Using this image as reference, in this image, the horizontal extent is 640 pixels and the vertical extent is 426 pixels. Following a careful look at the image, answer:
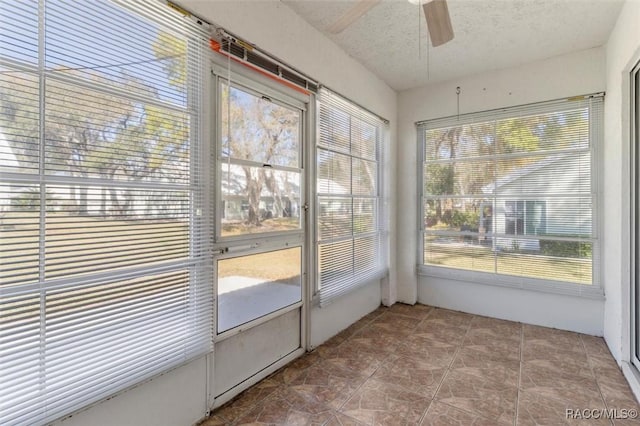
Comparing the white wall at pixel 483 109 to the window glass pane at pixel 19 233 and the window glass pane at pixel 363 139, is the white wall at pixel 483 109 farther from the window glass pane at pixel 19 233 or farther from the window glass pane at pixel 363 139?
the window glass pane at pixel 19 233

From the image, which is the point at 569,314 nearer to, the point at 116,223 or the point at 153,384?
the point at 153,384

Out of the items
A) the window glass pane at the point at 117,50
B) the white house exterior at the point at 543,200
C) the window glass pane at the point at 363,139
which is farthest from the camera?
the window glass pane at the point at 363,139

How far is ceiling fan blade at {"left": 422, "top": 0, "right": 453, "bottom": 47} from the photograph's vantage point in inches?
70.6

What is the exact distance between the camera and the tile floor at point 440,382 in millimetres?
1979

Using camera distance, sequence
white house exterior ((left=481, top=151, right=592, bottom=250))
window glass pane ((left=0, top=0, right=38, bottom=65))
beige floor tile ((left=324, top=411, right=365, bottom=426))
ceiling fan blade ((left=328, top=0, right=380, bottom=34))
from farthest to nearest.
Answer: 1. white house exterior ((left=481, top=151, right=592, bottom=250))
2. beige floor tile ((left=324, top=411, right=365, bottom=426))
3. ceiling fan blade ((left=328, top=0, right=380, bottom=34))
4. window glass pane ((left=0, top=0, right=38, bottom=65))

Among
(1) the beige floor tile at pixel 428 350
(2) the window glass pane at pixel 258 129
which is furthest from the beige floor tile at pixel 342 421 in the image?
(2) the window glass pane at pixel 258 129

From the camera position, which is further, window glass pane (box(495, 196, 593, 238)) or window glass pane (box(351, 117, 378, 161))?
window glass pane (box(351, 117, 378, 161))

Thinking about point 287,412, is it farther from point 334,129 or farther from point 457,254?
point 457,254

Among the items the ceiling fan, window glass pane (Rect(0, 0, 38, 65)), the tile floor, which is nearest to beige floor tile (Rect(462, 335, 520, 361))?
the tile floor

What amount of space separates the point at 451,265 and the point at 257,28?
343 centimetres

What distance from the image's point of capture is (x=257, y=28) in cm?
219

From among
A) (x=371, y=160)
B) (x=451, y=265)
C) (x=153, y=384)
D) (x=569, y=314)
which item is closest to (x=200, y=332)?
(x=153, y=384)

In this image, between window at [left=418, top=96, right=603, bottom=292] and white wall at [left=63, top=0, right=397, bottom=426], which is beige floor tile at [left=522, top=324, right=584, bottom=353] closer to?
window at [left=418, top=96, right=603, bottom=292]

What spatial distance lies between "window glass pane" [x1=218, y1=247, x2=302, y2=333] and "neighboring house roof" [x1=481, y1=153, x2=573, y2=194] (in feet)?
8.18
